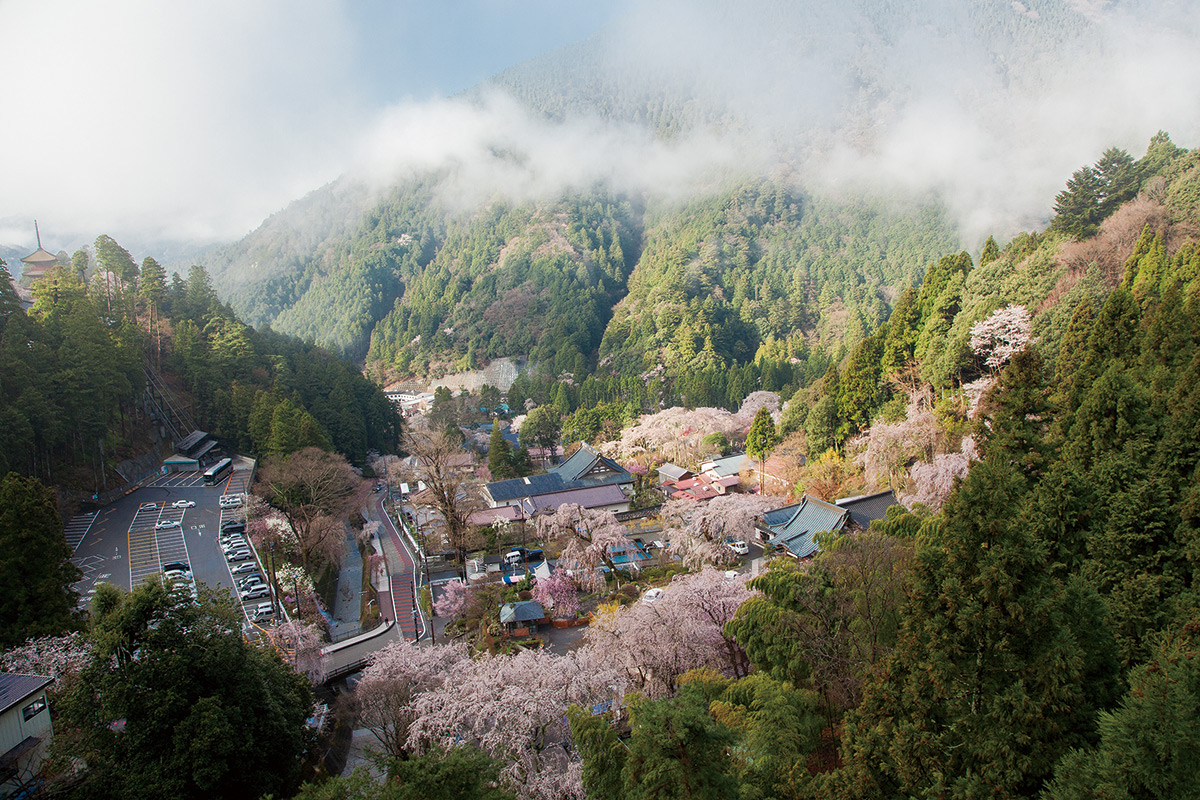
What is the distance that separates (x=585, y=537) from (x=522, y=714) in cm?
1661

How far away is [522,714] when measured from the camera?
40.3 feet

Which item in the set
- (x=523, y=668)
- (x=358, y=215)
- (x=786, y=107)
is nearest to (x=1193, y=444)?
(x=523, y=668)

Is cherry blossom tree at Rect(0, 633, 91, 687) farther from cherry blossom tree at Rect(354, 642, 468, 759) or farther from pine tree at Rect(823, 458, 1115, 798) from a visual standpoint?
pine tree at Rect(823, 458, 1115, 798)

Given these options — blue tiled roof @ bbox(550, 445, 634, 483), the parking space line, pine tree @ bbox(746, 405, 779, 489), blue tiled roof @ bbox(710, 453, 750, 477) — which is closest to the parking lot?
the parking space line

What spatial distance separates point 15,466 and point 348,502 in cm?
1268

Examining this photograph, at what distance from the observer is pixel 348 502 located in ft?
108

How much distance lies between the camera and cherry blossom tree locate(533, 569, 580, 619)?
22406mm

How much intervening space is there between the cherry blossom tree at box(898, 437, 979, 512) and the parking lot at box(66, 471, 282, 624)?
21.5 m

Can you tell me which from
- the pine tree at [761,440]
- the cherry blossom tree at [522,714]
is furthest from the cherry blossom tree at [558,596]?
the pine tree at [761,440]

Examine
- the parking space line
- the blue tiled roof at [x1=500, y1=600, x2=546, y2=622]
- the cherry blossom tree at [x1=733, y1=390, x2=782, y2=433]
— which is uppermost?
the parking space line

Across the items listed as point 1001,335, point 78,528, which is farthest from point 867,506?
point 78,528

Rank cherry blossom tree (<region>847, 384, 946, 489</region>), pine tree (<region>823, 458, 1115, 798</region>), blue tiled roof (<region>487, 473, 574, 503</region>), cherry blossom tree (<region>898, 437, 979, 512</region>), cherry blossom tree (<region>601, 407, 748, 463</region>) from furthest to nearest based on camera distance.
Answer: cherry blossom tree (<region>601, 407, 748, 463</region>), blue tiled roof (<region>487, 473, 574, 503</region>), cherry blossom tree (<region>847, 384, 946, 489</region>), cherry blossom tree (<region>898, 437, 979, 512</region>), pine tree (<region>823, 458, 1115, 798</region>)

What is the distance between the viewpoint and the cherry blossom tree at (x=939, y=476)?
2142cm

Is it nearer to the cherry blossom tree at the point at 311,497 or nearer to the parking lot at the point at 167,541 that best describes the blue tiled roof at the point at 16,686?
the parking lot at the point at 167,541
